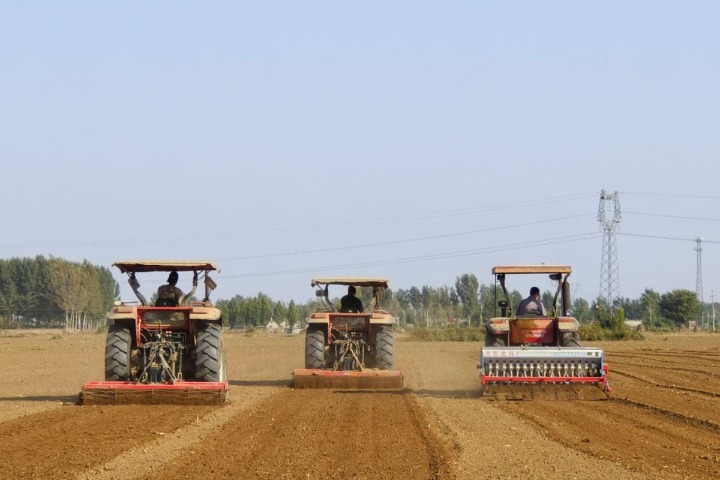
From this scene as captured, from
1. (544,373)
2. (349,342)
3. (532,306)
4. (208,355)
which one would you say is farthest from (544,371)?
(208,355)

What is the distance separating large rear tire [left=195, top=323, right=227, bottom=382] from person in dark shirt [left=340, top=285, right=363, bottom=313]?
5453mm

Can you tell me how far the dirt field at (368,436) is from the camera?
972 centimetres

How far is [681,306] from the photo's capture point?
102438 millimetres

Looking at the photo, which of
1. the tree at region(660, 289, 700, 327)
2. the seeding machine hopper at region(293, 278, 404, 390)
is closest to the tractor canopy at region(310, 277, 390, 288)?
the seeding machine hopper at region(293, 278, 404, 390)

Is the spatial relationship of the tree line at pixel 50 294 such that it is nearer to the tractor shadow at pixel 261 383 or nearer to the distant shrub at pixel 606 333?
the distant shrub at pixel 606 333

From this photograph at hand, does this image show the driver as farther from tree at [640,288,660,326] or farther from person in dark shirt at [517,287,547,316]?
tree at [640,288,660,326]

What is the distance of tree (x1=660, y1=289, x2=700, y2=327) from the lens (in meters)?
102

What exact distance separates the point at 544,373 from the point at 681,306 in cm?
8902

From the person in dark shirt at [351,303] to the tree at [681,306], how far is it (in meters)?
85.0

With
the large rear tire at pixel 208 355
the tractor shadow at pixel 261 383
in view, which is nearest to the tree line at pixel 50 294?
the tractor shadow at pixel 261 383

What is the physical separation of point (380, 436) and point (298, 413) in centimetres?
299

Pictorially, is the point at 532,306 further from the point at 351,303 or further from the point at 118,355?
the point at 118,355

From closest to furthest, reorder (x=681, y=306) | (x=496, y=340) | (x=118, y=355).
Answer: (x=118, y=355) → (x=496, y=340) → (x=681, y=306)

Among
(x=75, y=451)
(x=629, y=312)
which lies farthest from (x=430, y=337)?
(x=629, y=312)
